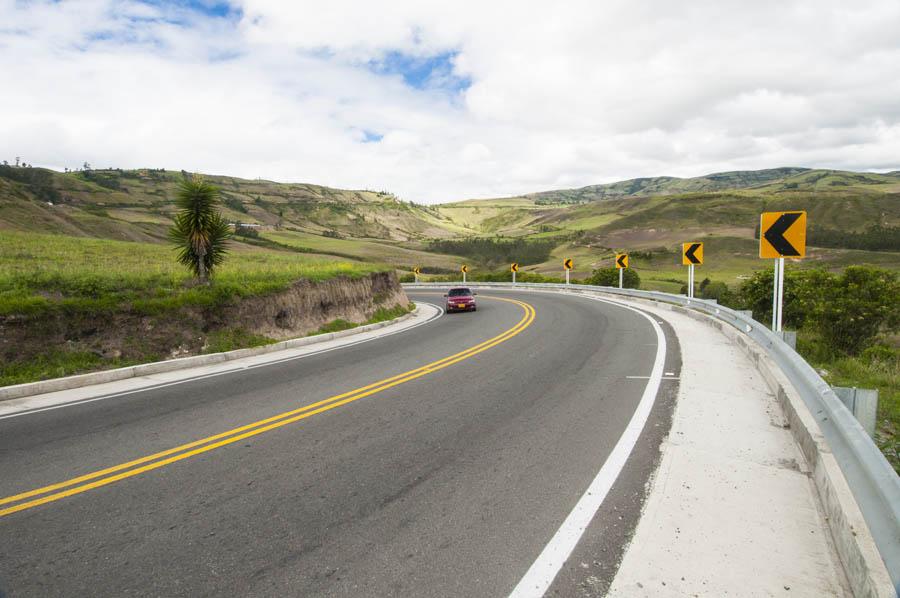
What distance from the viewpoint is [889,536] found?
2754 millimetres

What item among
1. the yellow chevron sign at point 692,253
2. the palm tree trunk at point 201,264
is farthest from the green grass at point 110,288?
the yellow chevron sign at point 692,253

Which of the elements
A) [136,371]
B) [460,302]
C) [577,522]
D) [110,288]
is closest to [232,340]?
[136,371]

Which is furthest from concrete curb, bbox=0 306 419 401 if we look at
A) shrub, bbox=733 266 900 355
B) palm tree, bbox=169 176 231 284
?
shrub, bbox=733 266 900 355

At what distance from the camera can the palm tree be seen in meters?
12.9

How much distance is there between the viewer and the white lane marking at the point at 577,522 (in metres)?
3.10

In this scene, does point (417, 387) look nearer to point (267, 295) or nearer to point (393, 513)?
point (393, 513)

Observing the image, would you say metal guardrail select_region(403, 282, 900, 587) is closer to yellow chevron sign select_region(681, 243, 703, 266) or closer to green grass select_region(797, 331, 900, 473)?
green grass select_region(797, 331, 900, 473)

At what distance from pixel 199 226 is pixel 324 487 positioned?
35.7ft

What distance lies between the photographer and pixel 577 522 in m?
3.79

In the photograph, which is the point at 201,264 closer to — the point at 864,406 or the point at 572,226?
the point at 864,406

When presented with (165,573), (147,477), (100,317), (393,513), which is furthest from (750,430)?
(100,317)

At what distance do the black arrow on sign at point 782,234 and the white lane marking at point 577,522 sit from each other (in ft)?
16.8

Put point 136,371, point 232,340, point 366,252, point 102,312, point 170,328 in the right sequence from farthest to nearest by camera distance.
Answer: point 366,252 → point 232,340 → point 170,328 → point 102,312 → point 136,371

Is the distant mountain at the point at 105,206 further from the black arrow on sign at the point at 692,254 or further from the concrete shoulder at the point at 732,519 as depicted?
the concrete shoulder at the point at 732,519
